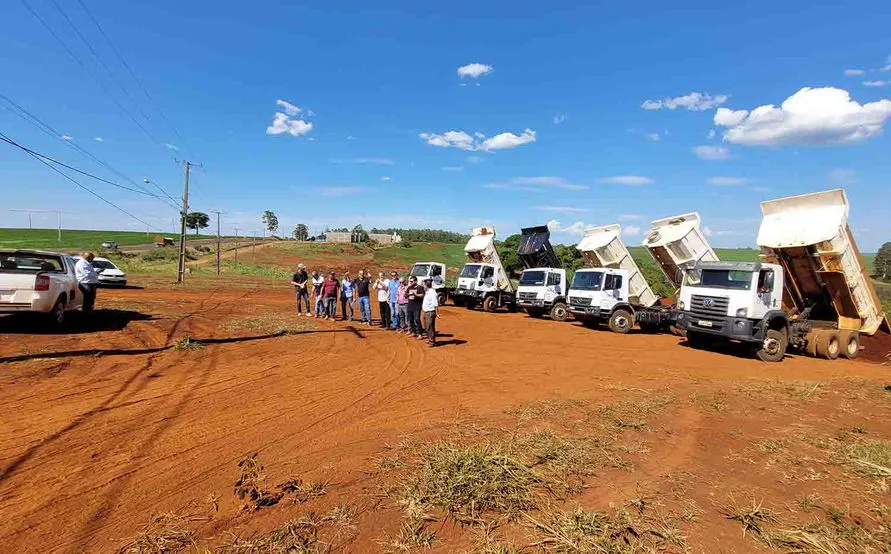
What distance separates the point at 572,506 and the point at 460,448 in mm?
1391

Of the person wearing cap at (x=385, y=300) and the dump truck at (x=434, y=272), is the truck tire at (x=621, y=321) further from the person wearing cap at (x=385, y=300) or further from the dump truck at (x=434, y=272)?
the dump truck at (x=434, y=272)

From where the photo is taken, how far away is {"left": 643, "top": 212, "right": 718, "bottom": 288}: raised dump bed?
1479cm

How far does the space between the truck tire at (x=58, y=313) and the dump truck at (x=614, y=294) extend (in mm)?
15011

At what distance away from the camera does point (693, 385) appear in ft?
28.3

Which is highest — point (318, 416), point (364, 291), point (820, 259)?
point (820, 259)

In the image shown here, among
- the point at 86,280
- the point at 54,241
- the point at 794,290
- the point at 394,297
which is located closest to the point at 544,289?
the point at 394,297

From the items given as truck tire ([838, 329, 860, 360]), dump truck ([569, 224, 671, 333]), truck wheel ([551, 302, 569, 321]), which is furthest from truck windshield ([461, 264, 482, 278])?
truck tire ([838, 329, 860, 360])

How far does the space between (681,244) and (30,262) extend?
17.6 m

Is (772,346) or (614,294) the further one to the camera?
(614,294)

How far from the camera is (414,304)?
40.2 feet

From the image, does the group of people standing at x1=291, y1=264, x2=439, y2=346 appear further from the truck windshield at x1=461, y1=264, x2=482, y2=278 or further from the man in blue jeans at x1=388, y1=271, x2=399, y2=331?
the truck windshield at x1=461, y1=264, x2=482, y2=278

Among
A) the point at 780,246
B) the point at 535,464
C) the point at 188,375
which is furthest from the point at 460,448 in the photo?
the point at 780,246

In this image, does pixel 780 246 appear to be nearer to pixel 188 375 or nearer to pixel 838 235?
pixel 838 235

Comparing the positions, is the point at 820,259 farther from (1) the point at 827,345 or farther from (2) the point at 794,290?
(1) the point at 827,345
